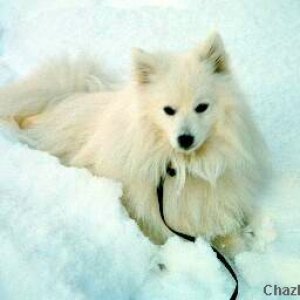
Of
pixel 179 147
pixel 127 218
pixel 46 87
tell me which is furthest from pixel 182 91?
pixel 46 87

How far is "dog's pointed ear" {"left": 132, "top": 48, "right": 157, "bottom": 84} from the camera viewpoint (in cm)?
197

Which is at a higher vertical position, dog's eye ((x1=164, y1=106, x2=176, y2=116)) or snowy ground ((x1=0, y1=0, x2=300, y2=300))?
dog's eye ((x1=164, y1=106, x2=176, y2=116))

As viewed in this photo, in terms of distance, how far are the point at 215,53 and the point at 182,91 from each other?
0.62 feet

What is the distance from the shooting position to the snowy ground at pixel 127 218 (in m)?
1.90

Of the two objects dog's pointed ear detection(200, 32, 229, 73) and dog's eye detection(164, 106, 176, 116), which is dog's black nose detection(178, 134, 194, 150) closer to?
dog's eye detection(164, 106, 176, 116)

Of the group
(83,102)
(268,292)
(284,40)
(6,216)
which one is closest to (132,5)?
(284,40)

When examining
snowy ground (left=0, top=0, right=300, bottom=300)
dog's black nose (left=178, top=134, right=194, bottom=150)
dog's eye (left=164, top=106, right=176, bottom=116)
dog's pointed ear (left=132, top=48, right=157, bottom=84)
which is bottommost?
snowy ground (left=0, top=0, right=300, bottom=300)

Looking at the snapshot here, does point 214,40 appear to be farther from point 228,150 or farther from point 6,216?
point 6,216

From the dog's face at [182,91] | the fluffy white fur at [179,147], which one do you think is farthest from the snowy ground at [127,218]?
the dog's face at [182,91]

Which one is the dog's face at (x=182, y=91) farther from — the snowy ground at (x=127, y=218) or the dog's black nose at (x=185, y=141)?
the snowy ground at (x=127, y=218)

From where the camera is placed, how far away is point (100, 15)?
11.7 feet

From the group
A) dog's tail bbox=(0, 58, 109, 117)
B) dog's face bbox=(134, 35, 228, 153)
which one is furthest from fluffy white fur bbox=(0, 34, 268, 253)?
dog's tail bbox=(0, 58, 109, 117)

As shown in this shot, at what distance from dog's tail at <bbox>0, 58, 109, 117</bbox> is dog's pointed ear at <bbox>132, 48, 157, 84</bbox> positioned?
61 centimetres

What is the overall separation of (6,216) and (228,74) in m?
0.93
